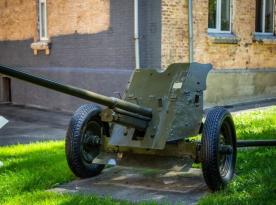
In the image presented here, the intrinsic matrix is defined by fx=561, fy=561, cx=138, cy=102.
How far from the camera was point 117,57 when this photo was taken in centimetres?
1327

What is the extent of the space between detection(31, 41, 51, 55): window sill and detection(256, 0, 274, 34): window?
230 inches

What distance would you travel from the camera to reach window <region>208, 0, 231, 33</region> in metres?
13.9

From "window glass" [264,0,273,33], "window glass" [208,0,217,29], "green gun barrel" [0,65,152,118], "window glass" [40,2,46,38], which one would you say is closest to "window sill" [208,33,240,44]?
"window glass" [208,0,217,29]

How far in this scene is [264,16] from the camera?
15750 mm

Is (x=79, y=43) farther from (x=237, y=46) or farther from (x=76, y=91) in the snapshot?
(x=76, y=91)

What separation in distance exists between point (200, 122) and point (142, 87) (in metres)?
0.77

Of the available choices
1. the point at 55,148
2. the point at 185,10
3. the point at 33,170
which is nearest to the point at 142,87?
the point at 33,170

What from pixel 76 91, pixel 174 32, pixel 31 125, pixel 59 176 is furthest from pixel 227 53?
pixel 76 91

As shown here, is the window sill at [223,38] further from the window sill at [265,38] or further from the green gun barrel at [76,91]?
the green gun barrel at [76,91]

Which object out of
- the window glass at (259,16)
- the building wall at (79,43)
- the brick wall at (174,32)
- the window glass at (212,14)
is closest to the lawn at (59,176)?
the brick wall at (174,32)

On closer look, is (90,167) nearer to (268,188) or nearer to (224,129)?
(224,129)

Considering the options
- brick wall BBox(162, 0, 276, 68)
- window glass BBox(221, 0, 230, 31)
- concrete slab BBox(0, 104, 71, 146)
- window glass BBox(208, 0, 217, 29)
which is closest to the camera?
concrete slab BBox(0, 104, 71, 146)

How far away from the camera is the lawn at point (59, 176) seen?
5.29m

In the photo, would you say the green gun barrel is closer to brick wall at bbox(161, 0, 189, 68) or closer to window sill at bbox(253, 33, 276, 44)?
brick wall at bbox(161, 0, 189, 68)
